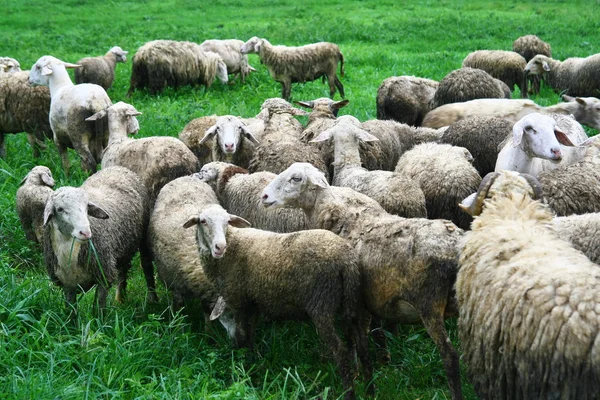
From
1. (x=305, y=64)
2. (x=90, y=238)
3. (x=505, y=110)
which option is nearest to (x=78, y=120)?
(x=90, y=238)

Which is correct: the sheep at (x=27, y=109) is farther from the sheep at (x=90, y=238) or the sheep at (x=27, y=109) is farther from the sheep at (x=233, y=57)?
the sheep at (x=233, y=57)

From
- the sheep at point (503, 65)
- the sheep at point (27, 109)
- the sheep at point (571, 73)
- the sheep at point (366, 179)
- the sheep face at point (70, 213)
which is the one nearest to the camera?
the sheep face at point (70, 213)

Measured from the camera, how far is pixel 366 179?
6020 mm

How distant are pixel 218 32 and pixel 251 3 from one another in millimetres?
6067

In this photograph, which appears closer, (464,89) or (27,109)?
(27,109)

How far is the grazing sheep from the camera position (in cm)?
925

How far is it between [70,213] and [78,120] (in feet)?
11.1

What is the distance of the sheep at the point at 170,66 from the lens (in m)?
12.7

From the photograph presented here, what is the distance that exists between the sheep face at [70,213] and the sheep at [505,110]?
182 inches

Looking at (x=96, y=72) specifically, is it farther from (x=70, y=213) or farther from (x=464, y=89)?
(x=70, y=213)

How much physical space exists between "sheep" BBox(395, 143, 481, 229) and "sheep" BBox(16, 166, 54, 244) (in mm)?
2950

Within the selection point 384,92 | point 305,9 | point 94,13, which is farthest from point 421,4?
point 384,92

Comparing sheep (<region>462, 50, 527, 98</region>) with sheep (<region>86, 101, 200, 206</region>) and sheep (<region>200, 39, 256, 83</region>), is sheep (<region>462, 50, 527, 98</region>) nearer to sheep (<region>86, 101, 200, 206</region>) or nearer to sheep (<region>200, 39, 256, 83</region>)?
sheep (<region>200, 39, 256, 83</region>)

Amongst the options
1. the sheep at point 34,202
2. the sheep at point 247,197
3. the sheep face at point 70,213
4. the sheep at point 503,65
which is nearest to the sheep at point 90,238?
the sheep face at point 70,213
